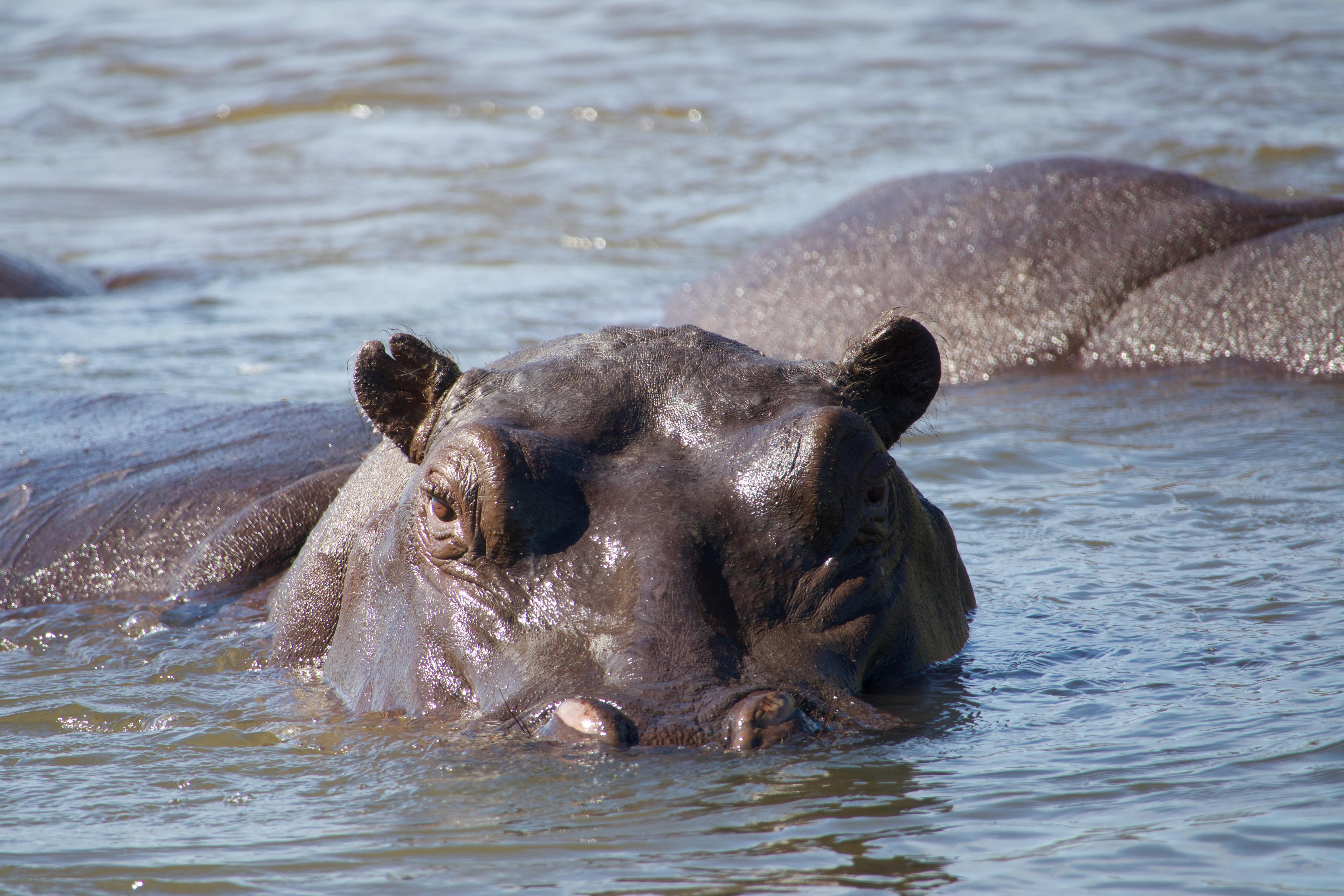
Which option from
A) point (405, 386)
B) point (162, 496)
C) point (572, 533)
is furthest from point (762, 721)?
point (162, 496)

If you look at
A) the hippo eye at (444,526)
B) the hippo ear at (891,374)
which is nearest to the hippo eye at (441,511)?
the hippo eye at (444,526)

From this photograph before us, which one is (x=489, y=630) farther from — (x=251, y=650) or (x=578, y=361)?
(x=251, y=650)

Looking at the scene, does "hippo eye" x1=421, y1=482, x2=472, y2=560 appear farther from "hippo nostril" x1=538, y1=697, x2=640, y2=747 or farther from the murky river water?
"hippo nostril" x1=538, y1=697, x2=640, y2=747

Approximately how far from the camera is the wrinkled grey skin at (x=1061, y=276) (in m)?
9.72

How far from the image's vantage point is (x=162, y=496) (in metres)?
6.58

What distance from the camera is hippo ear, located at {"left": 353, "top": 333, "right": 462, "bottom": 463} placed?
470 cm

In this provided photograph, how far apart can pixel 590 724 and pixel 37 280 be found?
10264mm

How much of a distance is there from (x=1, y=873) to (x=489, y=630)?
1.19 meters

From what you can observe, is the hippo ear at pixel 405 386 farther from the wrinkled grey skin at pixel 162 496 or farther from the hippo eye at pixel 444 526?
the wrinkled grey skin at pixel 162 496

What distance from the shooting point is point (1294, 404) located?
863cm

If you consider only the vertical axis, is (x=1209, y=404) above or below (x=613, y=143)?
below

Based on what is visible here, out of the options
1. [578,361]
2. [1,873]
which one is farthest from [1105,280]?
[1,873]

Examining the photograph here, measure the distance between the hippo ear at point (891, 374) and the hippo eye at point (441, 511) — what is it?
3.77ft

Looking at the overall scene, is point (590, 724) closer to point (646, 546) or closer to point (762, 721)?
point (762, 721)
